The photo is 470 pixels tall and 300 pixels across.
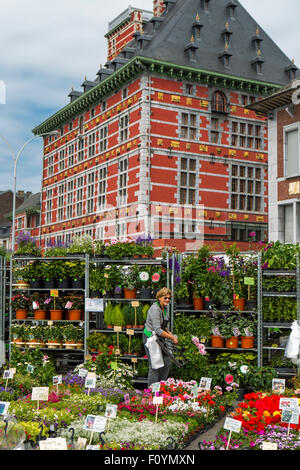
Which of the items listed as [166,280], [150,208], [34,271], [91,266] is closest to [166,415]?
[166,280]

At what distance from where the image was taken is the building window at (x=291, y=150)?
2119 centimetres

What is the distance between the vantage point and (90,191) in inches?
1555

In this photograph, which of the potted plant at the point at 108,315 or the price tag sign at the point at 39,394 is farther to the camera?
the potted plant at the point at 108,315

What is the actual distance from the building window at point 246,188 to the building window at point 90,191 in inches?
399

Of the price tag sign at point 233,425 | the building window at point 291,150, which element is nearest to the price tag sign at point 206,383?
the price tag sign at point 233,425

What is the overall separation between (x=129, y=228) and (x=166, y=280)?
68.0 ft

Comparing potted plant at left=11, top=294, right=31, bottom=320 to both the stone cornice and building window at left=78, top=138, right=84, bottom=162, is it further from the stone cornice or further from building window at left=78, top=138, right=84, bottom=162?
building window at left=78, top=138, right=84, bottom=162

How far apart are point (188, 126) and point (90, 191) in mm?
9752

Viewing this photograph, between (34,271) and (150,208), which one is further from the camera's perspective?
(150,208)

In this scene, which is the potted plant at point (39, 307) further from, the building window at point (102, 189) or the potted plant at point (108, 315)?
the building window at point (102, 189)

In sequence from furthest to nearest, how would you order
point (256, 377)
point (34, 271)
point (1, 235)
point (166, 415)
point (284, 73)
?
point (1, 235), point (284, 73), point (34, 271), point (256, 377), point (166, 415)

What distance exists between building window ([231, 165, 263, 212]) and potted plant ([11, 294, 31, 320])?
22970 millimetres

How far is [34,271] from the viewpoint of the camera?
1283 centimetres
